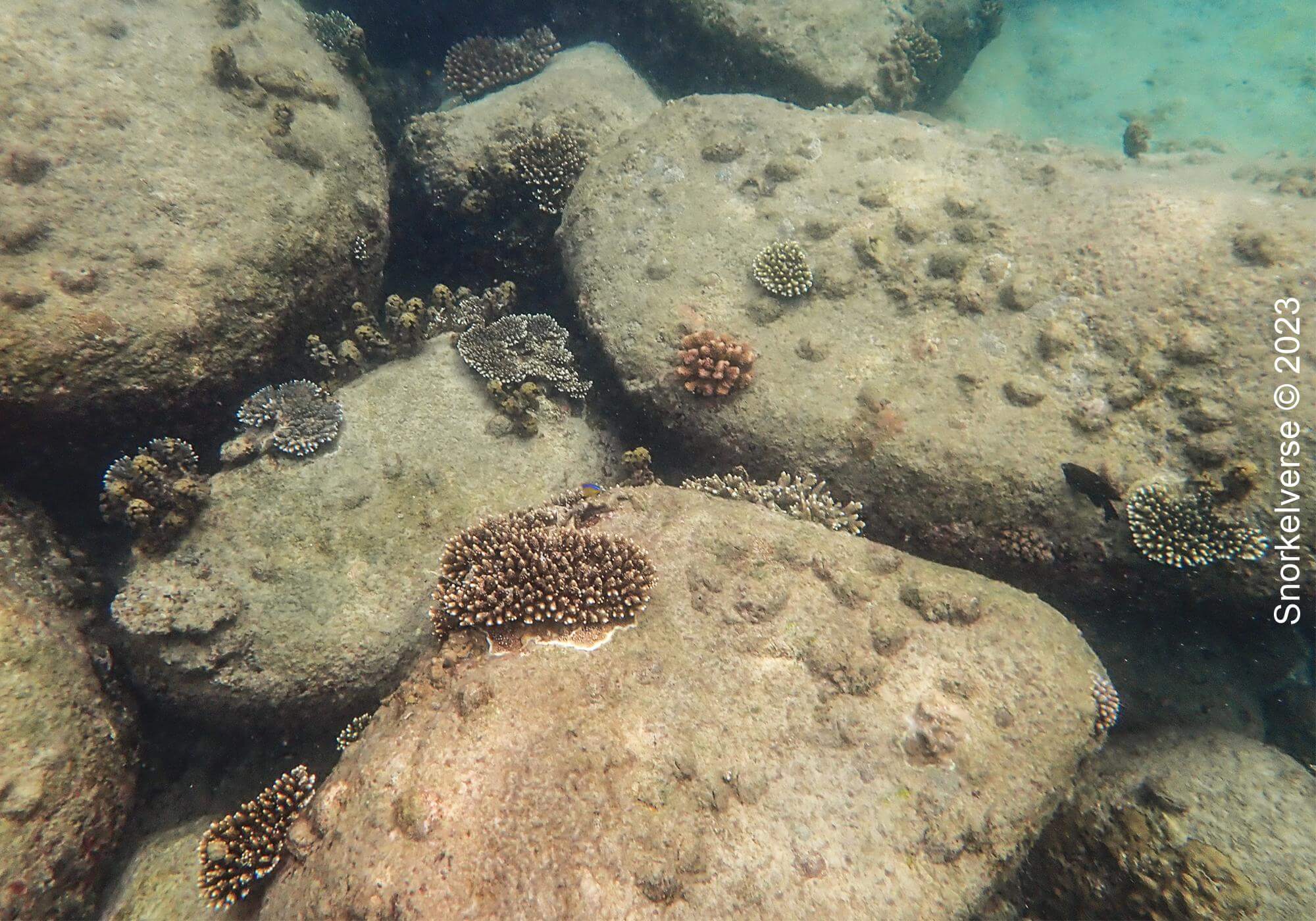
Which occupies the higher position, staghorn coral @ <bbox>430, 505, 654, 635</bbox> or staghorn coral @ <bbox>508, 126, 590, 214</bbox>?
staghorn coral @ <bbox>508, 126, 590, 214</bbox>

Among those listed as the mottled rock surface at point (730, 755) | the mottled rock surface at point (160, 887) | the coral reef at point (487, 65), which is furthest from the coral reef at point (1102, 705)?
the coral reef at point (487, 65)

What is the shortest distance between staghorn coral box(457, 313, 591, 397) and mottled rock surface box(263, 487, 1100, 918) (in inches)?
108

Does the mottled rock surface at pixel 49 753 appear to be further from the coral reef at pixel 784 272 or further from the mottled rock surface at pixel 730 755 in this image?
the coral reef at pixel 784 272

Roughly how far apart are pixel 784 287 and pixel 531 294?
4.00 m

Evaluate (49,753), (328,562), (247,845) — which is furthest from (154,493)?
(247,845)

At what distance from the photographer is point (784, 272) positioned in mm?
7164

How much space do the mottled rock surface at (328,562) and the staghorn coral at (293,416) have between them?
0.15 metres

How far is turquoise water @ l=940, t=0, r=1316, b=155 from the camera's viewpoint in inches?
630

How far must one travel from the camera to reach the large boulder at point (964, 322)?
5.80 metres

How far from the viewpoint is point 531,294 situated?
361 inches

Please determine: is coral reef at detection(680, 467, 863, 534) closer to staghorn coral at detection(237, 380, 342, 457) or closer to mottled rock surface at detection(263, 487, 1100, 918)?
mottled rock surface at detection(263, 487, 1100, 918)

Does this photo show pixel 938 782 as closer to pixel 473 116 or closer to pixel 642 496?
pixel 642 496

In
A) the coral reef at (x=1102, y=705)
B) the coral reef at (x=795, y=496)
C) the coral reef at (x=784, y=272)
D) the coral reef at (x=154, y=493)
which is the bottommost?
the coral reef at (x=154, y=493)

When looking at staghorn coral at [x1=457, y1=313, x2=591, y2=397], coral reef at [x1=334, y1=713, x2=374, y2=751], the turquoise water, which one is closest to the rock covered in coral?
coral reef at [x1=334, y1=713, x2=374, y2=751]
